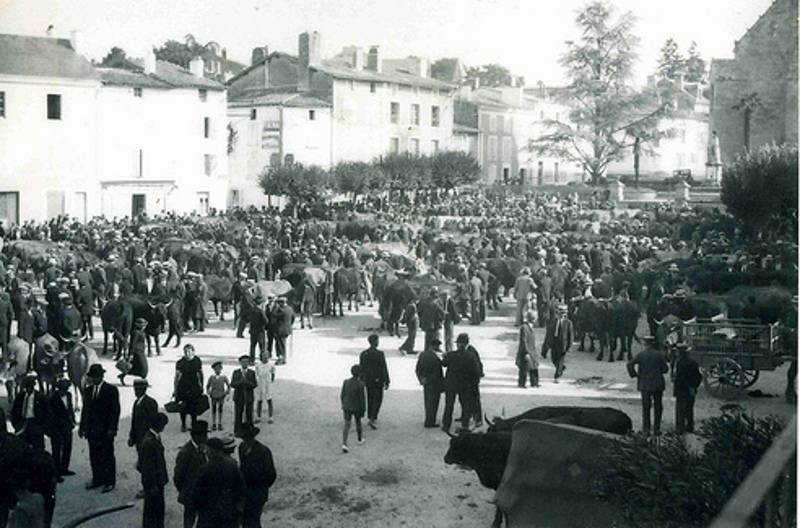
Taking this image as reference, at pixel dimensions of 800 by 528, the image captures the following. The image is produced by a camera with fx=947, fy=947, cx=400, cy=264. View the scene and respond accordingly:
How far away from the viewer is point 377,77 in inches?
768

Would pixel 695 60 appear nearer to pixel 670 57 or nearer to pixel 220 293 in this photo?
pixel 670 57

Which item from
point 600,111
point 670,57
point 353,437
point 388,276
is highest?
point 600,111

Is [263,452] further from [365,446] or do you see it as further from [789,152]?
[789,152]

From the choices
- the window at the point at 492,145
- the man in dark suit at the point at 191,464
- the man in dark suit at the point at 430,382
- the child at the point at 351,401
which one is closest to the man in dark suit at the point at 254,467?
the man in dark suit at the point at 191,464

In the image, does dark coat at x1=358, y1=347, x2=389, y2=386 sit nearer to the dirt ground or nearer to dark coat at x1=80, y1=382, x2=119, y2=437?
the dirt ground

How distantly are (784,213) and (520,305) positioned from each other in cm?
542

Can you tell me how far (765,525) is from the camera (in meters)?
5.99

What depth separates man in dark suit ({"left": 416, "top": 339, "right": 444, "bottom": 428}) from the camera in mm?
11766

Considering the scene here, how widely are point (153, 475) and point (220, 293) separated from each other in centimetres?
990

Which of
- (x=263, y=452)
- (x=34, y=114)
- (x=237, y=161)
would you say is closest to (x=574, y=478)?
(x=263, y=452)

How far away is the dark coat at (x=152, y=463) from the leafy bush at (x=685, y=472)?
413cm

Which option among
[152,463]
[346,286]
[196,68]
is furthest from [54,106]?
[152,463]

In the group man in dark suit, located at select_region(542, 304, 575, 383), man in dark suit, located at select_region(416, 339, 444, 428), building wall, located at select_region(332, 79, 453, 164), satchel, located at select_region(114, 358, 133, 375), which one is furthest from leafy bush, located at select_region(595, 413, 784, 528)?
building wall, located at select_region(332, 79, 453, 164)

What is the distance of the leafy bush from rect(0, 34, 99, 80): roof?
20586mm
